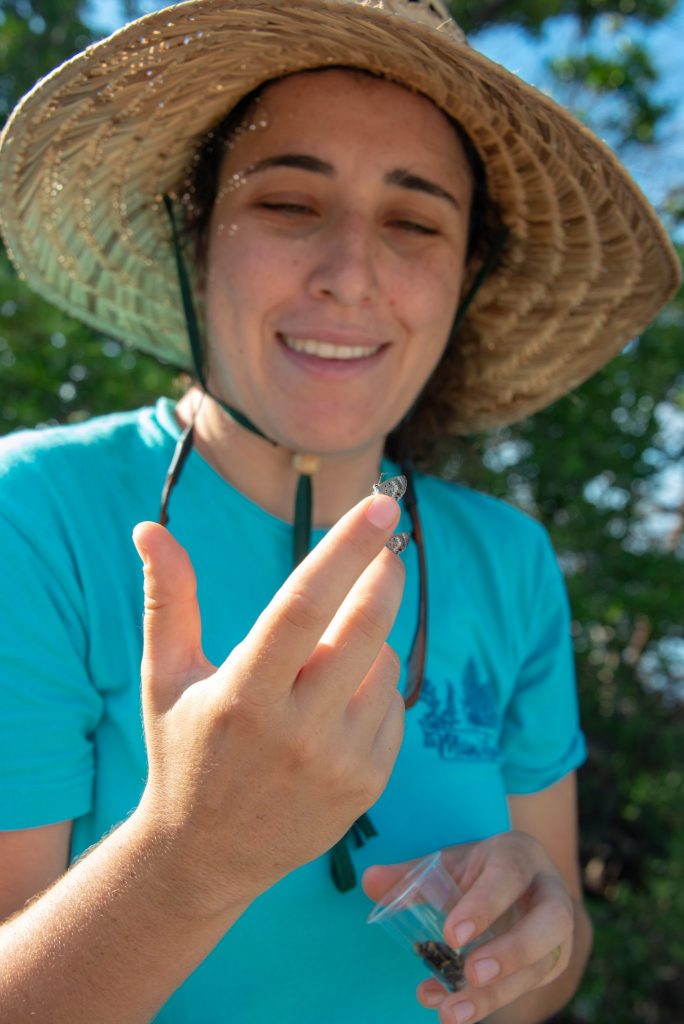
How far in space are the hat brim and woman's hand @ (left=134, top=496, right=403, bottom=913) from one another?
0.93 metres

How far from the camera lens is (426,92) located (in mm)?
1614

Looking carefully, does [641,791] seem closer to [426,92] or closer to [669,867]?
[669,867]

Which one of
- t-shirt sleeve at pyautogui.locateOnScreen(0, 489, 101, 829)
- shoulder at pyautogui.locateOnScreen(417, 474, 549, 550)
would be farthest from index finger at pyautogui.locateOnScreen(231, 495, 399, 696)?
shoulder at pyautogui.locateOnScreen(417, 474, 549, 550)

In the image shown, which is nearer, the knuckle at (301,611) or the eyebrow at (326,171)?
the knuckle at (301,611)

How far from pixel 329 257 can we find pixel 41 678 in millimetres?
823

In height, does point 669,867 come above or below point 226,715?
below

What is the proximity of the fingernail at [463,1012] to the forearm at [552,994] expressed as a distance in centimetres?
55

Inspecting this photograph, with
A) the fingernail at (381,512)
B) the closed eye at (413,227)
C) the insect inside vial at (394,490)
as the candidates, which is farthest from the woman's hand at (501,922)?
the closed eye at (413,227)

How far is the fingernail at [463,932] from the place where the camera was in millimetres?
1218

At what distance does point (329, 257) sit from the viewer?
1.54 metres

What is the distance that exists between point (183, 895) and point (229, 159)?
1.32 metres

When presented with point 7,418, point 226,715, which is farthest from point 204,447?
point 7,418

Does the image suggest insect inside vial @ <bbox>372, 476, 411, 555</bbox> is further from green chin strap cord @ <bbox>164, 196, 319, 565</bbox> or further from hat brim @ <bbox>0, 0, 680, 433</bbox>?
hat brim @ <bbox>0, 0, 680, 433</bbox>

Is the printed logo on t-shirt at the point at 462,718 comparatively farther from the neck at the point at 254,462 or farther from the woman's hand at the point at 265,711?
the woman's hand at the point at 265,711
